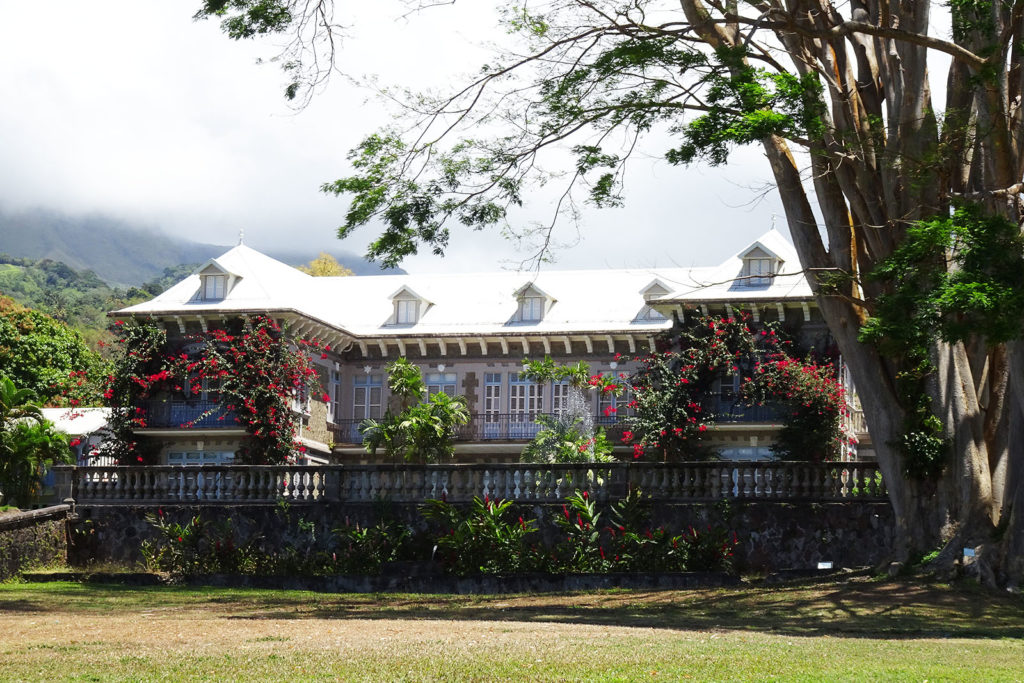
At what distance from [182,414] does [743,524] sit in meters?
18.5

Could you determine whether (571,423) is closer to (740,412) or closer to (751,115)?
(740,412)

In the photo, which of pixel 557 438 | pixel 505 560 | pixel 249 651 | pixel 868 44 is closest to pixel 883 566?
pixel 505 560

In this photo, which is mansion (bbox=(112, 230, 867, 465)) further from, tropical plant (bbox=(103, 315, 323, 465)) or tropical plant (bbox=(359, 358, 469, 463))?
tropical plant (bbox=(359, 358, 469, 463))

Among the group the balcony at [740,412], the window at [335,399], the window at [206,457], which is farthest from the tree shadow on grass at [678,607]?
the window at [335,399]

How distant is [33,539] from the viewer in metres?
24.1

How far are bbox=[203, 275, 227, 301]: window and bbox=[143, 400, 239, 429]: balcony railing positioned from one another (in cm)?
299

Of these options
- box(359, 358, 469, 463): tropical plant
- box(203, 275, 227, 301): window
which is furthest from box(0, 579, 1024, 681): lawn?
box(203, 275, 227, 301): window

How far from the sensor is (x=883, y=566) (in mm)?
19078

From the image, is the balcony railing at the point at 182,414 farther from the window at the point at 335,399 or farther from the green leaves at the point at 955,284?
the green leaves at the point at 955,284

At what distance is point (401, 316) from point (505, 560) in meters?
16.4

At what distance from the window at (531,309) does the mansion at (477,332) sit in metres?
0.03

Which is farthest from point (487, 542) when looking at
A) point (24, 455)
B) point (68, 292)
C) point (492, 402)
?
point (68, 292)

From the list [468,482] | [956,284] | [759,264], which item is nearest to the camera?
[956,284]

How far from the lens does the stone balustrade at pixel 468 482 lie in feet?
73.7
